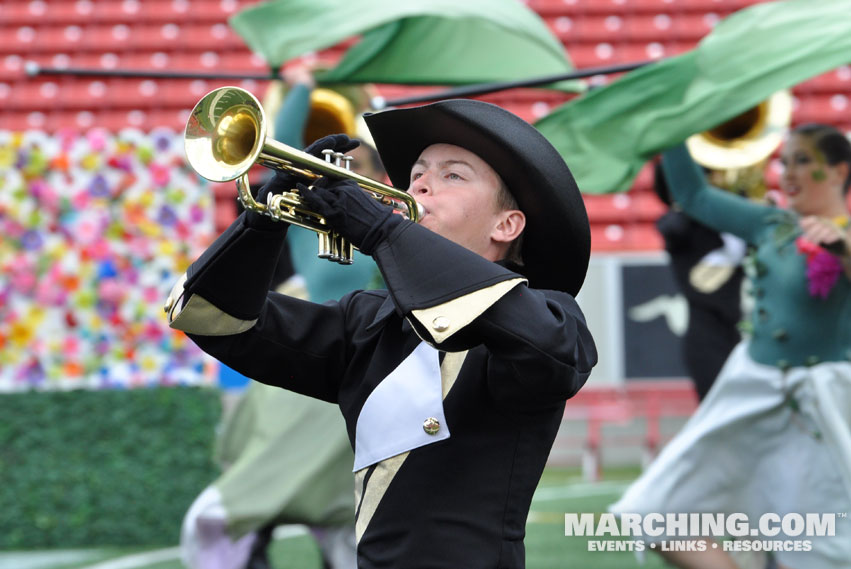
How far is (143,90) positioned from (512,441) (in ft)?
36.0

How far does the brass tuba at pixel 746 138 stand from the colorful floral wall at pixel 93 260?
263 centimetres

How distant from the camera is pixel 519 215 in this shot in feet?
6.89

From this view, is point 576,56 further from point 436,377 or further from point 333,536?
point 436,377

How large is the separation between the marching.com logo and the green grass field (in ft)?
2.74

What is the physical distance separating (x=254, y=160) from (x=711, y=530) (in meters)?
2.82

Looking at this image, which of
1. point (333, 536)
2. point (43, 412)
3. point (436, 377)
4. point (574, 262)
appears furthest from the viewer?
point (43, 412)

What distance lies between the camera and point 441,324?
68.8 inches

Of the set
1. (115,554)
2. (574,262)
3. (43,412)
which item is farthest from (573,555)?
(574,262)

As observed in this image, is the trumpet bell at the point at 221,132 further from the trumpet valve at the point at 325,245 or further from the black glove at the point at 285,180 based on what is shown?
the trumpet valve at the point at 325,245

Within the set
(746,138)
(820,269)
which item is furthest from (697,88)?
(746,138)

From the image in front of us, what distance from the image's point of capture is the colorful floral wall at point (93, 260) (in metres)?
6.08

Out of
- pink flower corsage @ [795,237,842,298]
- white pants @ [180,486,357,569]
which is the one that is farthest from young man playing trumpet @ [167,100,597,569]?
pink flower corsage @ [795,237,842,298]

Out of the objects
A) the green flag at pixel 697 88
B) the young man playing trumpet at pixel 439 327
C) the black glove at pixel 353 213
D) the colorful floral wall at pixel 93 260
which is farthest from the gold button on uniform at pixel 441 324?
the colorful floral wall at pixel 93 260

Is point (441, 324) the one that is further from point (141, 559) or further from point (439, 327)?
point (141, 559)
